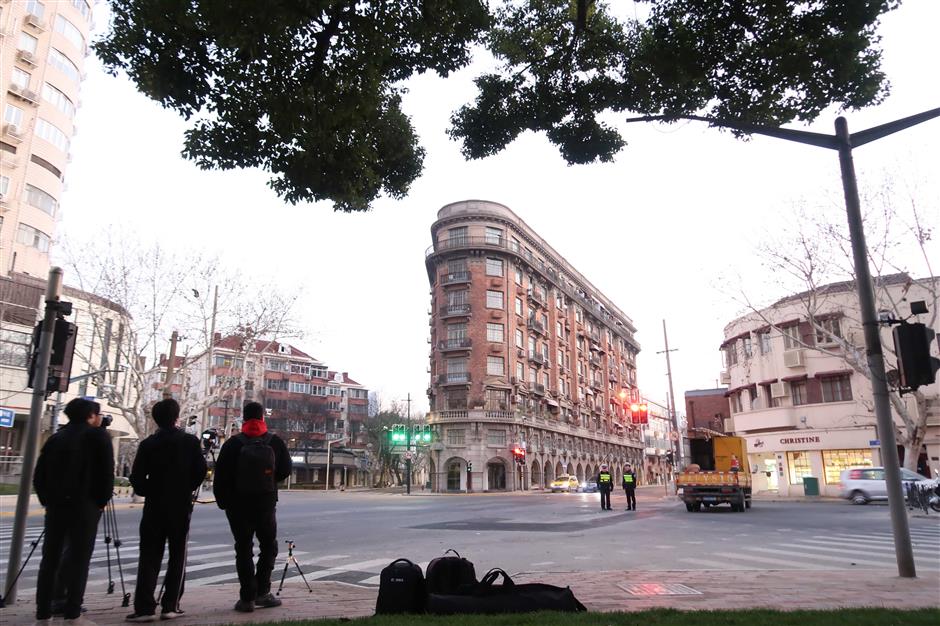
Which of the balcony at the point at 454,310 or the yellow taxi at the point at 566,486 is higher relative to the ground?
the balcony at the point at 454,310

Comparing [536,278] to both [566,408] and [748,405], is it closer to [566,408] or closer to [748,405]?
[566,408]

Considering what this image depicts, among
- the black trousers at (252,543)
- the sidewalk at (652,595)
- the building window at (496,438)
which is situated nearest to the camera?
the sidewalk at (652,595)

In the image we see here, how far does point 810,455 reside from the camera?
39.1m

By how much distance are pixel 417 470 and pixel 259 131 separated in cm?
8445

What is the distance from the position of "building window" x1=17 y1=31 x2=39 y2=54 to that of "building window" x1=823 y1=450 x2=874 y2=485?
54112 mm

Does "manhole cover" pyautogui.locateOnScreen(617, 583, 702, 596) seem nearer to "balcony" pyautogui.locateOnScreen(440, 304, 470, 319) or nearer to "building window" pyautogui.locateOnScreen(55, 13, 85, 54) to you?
"building window" pyautogui.locateOnScreen(55, 13, 85, 54)

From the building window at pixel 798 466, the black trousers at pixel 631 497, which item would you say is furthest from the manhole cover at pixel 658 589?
the building window at pixel 798 466

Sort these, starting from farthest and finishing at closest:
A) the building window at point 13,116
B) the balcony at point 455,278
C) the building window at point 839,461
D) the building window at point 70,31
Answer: the balcony at point 455,278 < the building window at point 70,31 < the building window at point 13,116 < the building window at point 839,461

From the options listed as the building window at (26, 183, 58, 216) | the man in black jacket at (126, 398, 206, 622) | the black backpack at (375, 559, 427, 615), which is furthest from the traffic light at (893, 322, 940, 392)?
the building window at (26, 183, 58, 216)

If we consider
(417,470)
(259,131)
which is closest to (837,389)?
(259,131)

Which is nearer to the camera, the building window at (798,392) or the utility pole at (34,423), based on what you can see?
the utility pole at (34,423)

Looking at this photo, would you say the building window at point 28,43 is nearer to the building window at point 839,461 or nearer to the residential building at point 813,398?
the residential building at point 813,398

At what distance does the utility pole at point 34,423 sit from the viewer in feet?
19.0

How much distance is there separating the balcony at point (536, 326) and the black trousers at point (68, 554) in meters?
60.4
